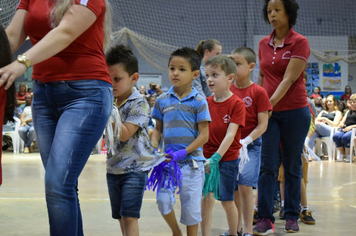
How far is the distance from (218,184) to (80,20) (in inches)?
60.8

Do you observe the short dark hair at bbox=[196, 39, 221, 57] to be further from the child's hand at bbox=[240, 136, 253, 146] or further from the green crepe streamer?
the green crepe streamer

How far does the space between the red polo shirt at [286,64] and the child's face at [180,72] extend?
905mm

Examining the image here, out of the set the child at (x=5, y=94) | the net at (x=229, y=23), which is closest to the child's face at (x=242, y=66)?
the child at (x=5, y=94)

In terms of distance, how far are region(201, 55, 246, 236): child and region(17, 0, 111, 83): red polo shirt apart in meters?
1.31

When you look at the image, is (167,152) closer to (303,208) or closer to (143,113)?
(143,113)

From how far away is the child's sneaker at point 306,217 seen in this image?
386 centimetres

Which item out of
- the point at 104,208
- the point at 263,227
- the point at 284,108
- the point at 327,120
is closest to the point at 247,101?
the point at 284,108

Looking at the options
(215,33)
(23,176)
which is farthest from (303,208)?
(215,33)

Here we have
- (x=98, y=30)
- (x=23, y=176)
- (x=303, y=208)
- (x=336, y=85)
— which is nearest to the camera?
(x=98, y=30)

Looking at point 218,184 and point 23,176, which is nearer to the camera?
point 218,184

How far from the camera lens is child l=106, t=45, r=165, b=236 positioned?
8.04 ft

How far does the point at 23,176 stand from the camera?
259 inches

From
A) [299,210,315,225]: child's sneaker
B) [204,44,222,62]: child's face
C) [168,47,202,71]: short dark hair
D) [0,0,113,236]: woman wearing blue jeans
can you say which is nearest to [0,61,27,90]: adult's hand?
[0,0,113,236]: woman wearing blue jeans

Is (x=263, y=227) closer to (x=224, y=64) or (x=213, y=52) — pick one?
(x=224, y=64)
